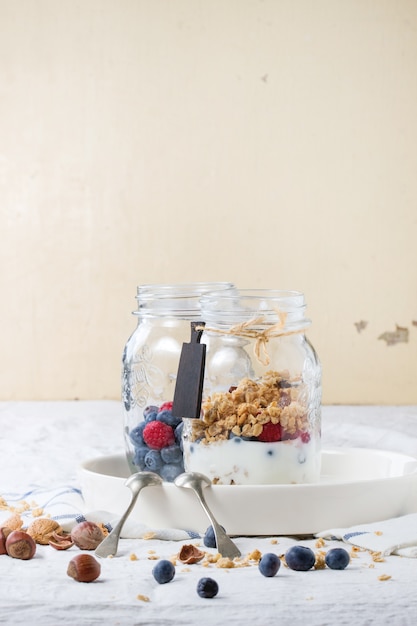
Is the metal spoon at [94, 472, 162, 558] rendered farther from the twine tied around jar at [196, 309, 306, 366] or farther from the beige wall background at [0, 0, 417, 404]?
the beige wall background at [0, 0, 417, 404]

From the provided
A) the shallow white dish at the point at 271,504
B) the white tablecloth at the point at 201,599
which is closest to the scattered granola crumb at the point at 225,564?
the white tablecloth at the point at 201,599

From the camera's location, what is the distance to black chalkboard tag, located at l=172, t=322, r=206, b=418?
1.02 metres

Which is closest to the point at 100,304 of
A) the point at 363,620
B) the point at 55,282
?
the point at 55,282

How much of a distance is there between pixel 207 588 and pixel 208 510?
189 millimetres

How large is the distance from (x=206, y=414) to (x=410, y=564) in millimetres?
290

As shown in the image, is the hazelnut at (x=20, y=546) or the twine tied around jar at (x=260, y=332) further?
the twine tied around jar at (x=260, y=332)

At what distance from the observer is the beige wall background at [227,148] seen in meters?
2.93

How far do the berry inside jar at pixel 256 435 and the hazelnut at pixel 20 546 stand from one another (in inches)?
8.5

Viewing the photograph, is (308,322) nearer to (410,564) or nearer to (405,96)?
(410,564)

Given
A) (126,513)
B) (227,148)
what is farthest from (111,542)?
(227,148)

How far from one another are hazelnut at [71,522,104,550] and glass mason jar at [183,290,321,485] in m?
0.15

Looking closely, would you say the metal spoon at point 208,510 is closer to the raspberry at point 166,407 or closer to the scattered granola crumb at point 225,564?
the scattered granola crumb at point 225,564

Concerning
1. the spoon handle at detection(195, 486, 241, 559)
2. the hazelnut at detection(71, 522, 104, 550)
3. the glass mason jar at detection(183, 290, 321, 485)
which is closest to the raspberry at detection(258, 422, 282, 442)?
the glass mason jar at detection(183, 290, 321, 485)

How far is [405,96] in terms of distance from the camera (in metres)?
2.93
